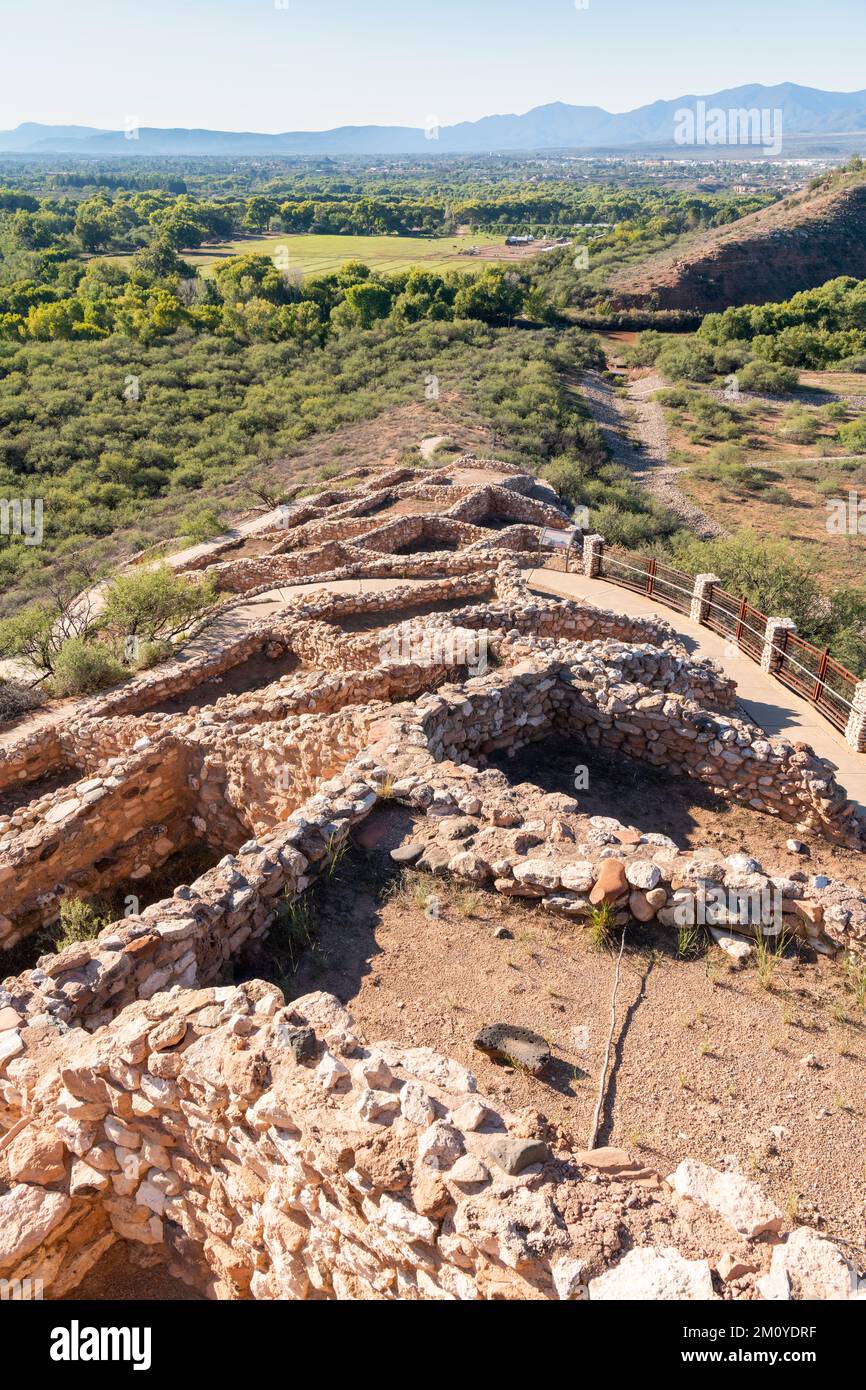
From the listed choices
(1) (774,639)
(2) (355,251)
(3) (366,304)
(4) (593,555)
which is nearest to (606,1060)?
(1) (774,639)

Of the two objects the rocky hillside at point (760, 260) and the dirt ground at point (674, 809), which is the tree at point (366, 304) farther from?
the dirt ground at point (674, 809)

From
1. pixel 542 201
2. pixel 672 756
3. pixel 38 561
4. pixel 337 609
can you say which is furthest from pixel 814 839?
pixel 542 201

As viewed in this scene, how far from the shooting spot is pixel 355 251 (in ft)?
326

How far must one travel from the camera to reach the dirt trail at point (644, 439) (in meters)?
35.5

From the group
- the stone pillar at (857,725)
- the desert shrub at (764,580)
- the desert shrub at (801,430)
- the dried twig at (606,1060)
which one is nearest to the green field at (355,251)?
the desert shrub at (801,430)

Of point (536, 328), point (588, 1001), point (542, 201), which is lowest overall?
point (588, 1001)

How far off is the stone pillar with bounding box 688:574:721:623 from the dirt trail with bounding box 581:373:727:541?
53.0 ft

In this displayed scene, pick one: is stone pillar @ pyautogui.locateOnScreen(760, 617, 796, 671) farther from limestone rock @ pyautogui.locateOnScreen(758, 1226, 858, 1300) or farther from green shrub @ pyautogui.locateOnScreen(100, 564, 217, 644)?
limestone rock @ pyautogui.locateOnScreen(758, 1226, 858, 1300)

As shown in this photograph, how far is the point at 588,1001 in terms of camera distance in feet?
21.1

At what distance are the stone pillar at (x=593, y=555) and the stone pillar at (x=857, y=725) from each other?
24.5ft

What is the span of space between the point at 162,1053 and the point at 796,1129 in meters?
4.04

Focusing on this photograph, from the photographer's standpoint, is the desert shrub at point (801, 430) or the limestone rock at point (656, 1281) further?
the desert shrub at point (801, 430)

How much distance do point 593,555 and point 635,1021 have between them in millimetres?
13969
